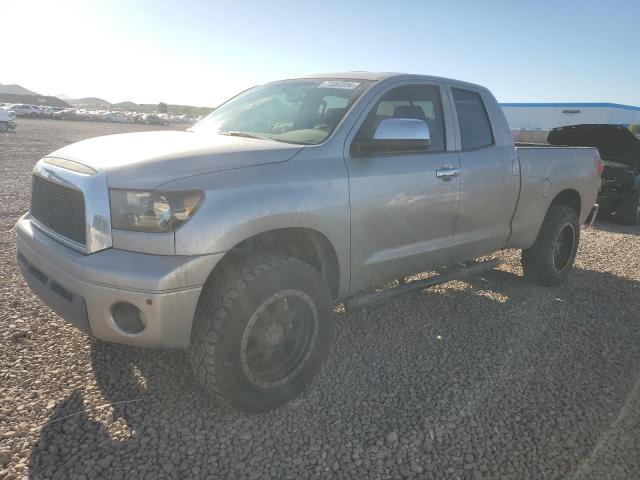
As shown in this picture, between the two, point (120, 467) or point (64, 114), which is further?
point (64, 114)

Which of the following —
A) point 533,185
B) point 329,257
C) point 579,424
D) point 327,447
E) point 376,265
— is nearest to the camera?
point 327,447

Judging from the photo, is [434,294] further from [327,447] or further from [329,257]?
[327,447]

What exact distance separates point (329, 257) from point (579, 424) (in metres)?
1.74

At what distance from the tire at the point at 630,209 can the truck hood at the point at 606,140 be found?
0.50m

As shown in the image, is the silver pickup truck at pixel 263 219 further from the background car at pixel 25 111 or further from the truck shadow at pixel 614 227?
the background car at pixel 25 111

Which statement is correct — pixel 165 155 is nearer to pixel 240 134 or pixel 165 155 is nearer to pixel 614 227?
pixel 240 134

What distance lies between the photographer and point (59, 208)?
8.51ft

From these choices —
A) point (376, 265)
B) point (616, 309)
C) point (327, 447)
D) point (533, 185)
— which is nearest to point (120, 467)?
point (327, 447)

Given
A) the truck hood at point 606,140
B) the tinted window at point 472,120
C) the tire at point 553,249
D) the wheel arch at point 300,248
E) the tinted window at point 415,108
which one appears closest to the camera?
the wheel arch at point 300,248

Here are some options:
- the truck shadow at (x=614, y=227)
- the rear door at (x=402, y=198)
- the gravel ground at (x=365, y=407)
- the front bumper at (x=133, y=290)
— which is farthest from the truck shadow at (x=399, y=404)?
the truck shadow at (x=614, y=227)

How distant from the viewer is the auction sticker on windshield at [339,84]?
3375 mm

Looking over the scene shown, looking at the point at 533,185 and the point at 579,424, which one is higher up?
the point at 533,185

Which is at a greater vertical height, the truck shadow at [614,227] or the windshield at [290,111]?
the windshield at [290,111]

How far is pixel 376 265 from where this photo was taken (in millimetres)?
3217
